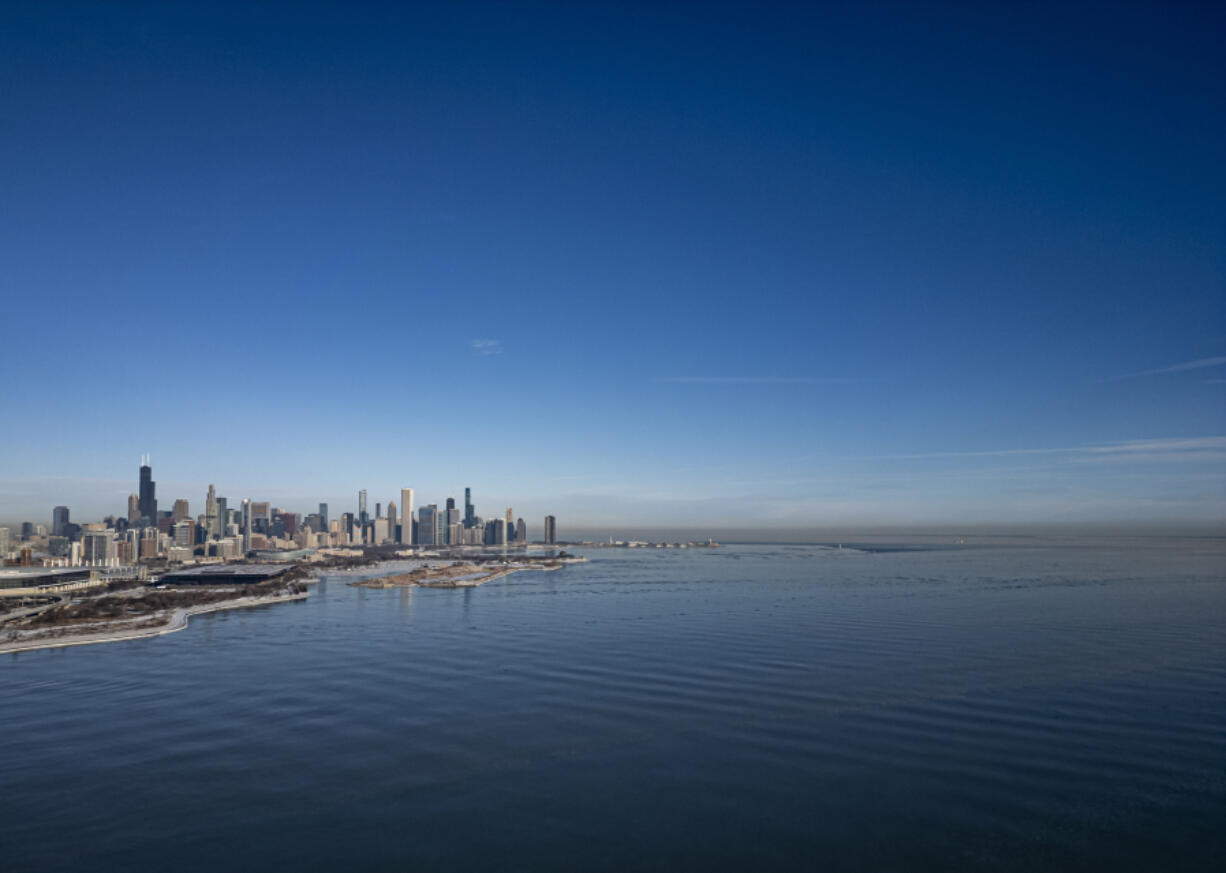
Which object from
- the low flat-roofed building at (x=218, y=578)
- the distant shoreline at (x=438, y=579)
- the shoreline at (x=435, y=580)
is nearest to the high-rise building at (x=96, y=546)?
the low flat-roofed building at (x=218, y=578)

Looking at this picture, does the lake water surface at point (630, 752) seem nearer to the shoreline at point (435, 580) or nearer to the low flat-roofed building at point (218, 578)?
the shoreline at point (435, 580)

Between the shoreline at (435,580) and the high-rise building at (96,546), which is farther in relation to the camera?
the high-rise building at (96,546)

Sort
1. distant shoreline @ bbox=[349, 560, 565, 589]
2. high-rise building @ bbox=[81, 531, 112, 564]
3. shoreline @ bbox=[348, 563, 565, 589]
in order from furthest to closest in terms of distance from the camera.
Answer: high-rise building @ bbox=[81, 531, 112, 564] < distant shoreline @ bbox=[349, 560, 565, 589] < shoreline @ bbox=[348, 563, 565, 589]

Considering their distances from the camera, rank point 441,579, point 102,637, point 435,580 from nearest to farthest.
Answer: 1. point 102,637
2. point 435,580
3. point 441,579

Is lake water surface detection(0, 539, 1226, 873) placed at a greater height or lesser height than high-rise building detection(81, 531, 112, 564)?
lesser

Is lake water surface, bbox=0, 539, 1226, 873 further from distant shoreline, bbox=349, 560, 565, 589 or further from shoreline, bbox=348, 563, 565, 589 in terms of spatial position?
distant shoreline, bbox=349, 560, 565, 589

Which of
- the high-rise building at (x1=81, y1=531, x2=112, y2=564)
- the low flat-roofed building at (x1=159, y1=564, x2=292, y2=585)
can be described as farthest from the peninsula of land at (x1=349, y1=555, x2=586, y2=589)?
the high-rise building at (x1=81, y1=531, x2=112, y2=564)

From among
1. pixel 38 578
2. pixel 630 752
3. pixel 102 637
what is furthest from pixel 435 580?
pixel 630 752

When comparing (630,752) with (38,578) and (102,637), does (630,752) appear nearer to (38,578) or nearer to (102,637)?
(102,637)

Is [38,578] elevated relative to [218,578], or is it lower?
elevated
